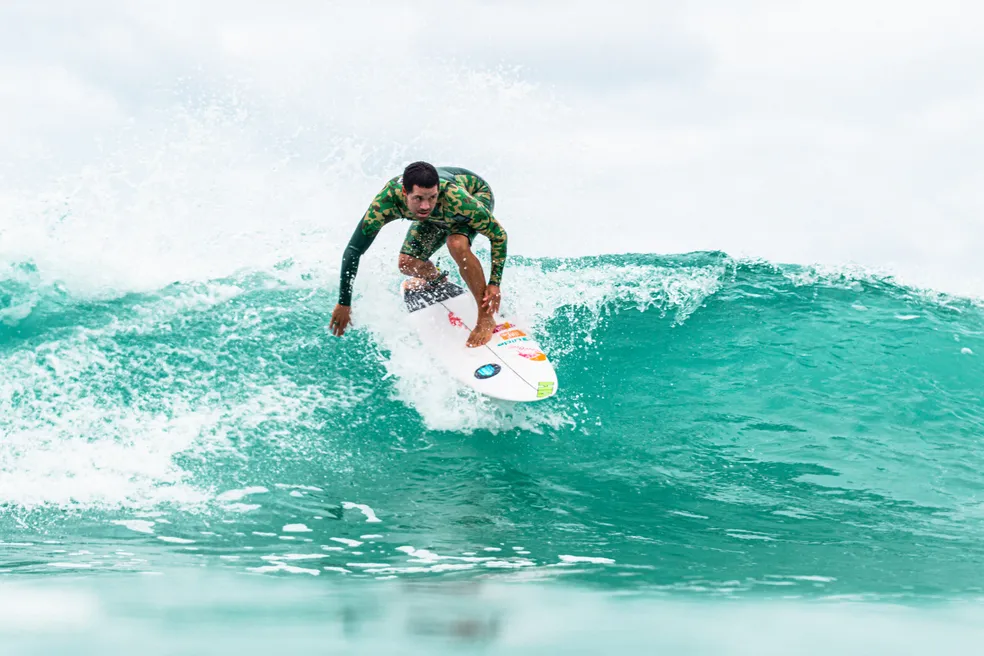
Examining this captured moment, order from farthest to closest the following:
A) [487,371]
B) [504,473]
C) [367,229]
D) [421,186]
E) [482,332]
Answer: [482,332], [487,371], [367,229], [504,473], [421,186]

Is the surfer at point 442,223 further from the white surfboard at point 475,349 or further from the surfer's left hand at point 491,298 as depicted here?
the white surfboard at point 475,349

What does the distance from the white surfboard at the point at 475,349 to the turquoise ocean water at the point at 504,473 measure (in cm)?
20

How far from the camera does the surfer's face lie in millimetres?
5254

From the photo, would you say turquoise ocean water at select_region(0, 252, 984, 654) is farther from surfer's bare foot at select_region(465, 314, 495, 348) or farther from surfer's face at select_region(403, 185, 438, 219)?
surfer's face at select_region(403, 185, 438, 219)

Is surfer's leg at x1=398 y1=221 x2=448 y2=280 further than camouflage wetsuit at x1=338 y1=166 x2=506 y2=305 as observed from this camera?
Yes

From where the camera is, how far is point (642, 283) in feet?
30.8

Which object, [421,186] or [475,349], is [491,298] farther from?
[421,186]

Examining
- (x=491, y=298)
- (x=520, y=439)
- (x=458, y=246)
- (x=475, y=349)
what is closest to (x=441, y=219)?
(x=458, y=246)

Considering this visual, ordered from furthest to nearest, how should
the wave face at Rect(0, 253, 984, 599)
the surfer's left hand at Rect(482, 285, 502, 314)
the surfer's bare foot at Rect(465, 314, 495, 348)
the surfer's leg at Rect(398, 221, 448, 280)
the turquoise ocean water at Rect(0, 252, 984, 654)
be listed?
1. the surfer's leg at Rect(398, 221, 448, 280)
2. the surfer's bare foot at Rect(465, 314, 495, 348)
3. the surfer's left hand at Rect(482, 285, 502, 314)
4. the wave face at Rect(0, 253, 984, 599)
5. the turquoise ocean water at Rect(0, 252, 984, 654)

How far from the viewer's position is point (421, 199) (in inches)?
208

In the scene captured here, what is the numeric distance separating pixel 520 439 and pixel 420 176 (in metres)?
2.07

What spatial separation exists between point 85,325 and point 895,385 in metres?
7.33

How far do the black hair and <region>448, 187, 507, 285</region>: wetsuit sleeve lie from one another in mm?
423

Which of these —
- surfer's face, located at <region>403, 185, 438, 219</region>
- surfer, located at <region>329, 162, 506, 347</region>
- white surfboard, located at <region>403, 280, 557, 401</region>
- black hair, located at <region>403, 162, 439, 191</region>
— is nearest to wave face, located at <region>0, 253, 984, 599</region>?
white surfboard, located at <region>403, 280, 557, 401</region>
